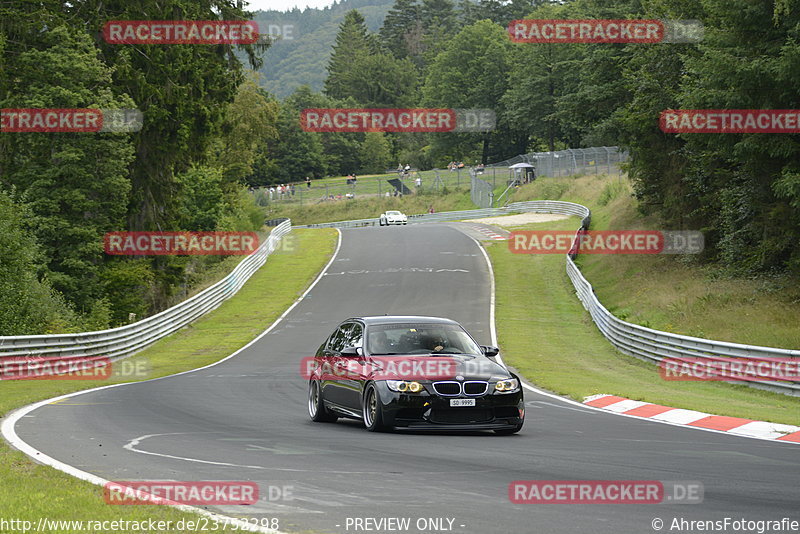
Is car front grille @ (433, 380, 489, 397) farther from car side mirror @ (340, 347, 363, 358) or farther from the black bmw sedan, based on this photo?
car side mirror @ (340, 347, 363, 358)

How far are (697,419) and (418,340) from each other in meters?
4.22

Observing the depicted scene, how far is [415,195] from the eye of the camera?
→ 346 ft

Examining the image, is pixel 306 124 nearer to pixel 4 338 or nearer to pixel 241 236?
pixel 241 236

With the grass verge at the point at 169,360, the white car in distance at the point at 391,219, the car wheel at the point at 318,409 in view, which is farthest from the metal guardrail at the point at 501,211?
the car wheel at the point at 318,409

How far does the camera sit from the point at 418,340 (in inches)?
516

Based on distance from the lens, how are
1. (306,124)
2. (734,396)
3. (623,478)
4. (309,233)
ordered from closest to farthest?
(623,478), (734,396), (309,233), (306,124)

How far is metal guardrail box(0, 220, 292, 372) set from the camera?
Answer: 80.3 ft

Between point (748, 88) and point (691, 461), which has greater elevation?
point (748, 88)

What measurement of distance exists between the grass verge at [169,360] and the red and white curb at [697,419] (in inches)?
318

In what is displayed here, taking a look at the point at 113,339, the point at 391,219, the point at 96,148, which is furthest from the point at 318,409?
the point at 391,219

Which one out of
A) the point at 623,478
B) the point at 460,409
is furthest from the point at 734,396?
the point at 623,478

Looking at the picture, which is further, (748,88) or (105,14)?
(105,14)

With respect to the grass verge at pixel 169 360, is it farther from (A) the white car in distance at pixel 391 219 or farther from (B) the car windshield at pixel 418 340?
(A) the white car in distance at pixel 391 219

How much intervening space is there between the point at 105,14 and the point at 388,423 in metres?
31.7
